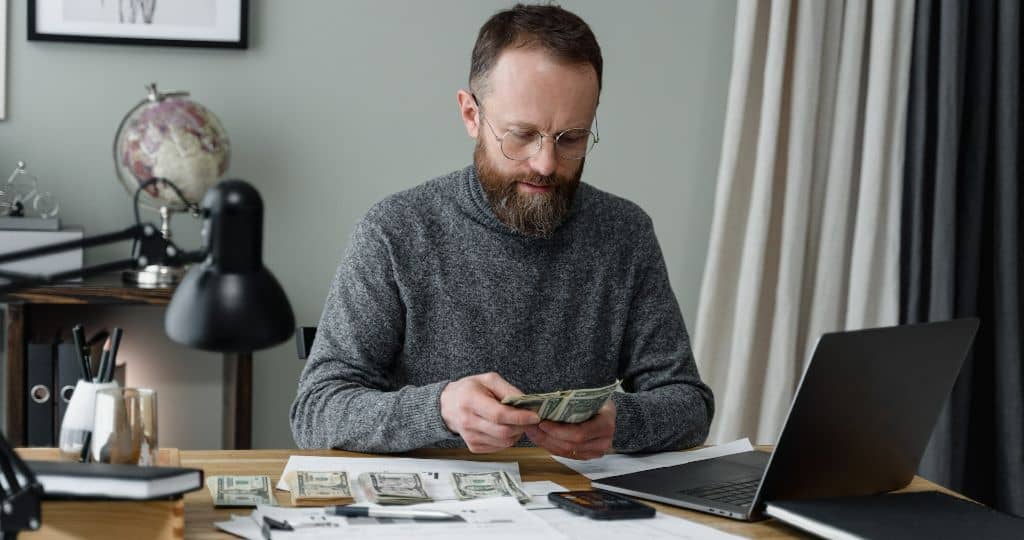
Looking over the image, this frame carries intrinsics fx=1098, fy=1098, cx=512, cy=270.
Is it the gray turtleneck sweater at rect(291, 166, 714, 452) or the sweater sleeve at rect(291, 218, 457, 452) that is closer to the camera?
the sweater sleeve at rect(291, 218, 457, 452)

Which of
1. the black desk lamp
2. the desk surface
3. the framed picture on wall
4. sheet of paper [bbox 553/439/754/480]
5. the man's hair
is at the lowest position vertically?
sheet of paper [bbox 553/439/754/480]

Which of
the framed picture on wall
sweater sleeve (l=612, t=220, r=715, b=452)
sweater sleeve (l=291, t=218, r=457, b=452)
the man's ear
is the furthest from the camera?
the framed picture on wall

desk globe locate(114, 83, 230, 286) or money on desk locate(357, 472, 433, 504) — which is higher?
desk globe locate(114, 83, 230, 286)

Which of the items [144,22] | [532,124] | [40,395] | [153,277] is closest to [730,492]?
[532,124]

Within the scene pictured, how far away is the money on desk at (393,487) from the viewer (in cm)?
128

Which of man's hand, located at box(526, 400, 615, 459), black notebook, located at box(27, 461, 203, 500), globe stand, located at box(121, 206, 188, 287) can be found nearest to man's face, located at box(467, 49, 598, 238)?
man's hand, located at box(526, 400, 615, 459)

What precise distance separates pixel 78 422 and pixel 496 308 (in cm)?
72

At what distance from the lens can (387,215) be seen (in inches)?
71.6

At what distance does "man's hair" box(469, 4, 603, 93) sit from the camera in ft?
5.73

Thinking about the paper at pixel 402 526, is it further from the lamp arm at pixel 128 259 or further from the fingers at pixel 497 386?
the lamp arm at pixel 128 259

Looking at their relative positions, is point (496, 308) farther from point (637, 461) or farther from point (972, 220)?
point (972, 220)

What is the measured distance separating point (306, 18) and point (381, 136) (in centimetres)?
34

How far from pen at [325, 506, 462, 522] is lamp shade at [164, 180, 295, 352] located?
32 centimetres

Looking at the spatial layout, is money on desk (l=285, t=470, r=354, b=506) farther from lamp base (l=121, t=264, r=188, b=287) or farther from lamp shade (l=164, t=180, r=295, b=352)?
lamp base (l=121, t=264, r=188, b=287)
